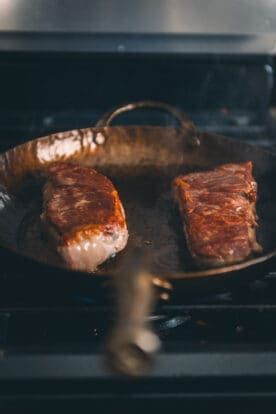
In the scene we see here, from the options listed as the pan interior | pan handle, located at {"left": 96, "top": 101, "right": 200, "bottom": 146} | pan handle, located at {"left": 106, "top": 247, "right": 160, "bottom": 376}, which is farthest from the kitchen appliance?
pan handle, located at {"left": 96, "top": 101, "right": 200, "bottom": 146}

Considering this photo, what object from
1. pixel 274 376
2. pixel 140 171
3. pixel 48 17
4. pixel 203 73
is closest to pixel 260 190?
pixel 140 171

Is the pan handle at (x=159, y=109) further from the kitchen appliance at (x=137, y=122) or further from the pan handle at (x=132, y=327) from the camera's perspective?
the pan handle at (x=132, y=327)

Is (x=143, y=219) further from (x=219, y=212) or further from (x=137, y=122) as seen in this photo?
(x=137, y=122)

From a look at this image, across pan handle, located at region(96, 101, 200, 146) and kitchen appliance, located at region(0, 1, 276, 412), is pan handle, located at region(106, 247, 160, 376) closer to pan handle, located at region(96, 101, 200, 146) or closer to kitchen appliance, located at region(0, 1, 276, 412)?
kitchen appliance, located at region(0, 1, 276, 412)

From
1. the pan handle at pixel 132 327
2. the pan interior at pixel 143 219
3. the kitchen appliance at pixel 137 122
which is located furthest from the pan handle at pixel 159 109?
the pan handle at pixel 132 327

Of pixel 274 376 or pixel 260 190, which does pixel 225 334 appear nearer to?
pixel 274 376
